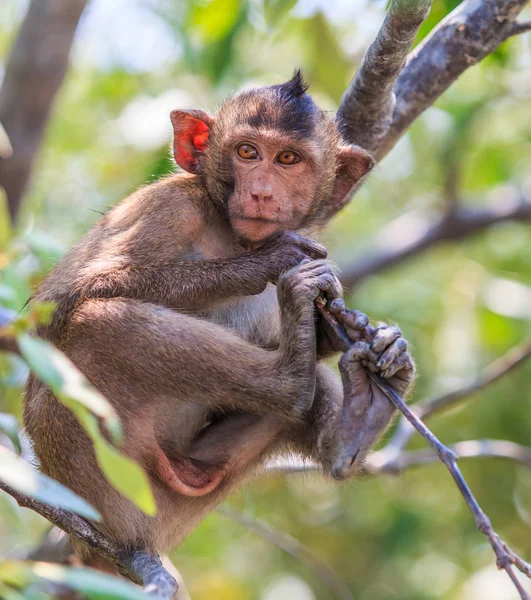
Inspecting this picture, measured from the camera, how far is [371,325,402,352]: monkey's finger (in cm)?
412

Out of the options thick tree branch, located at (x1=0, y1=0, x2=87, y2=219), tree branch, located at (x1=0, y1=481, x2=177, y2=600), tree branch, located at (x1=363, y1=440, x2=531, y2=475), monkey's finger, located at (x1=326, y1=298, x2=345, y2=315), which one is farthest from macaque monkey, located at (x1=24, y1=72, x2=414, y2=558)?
thick tree branch, located at (x1=0, y1=0, x2=87, y2=219)

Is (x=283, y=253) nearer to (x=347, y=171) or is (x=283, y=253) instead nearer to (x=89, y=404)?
(x=347, y=171)

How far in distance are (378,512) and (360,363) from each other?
23.5ft

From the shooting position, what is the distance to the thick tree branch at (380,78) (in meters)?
4.26

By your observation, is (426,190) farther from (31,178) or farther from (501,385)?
(31,178)

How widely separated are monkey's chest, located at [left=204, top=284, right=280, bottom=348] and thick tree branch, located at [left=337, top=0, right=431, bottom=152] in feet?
3.84

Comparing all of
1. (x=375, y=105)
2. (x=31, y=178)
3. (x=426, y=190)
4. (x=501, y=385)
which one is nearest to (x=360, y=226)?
(x=426, y=190)

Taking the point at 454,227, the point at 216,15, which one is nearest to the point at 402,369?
the point at 216,15

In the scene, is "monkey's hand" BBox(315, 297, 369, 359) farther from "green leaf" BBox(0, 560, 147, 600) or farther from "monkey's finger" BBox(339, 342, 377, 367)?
"green leaf" BBox(0, 560, 147, 600)

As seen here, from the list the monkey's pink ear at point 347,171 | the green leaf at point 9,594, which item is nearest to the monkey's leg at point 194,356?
the monkey's pink ear at point 347,171

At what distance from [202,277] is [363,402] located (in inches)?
39.1

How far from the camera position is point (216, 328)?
432cm

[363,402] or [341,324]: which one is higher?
[341,324]

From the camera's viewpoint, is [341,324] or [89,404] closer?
[89,404]
